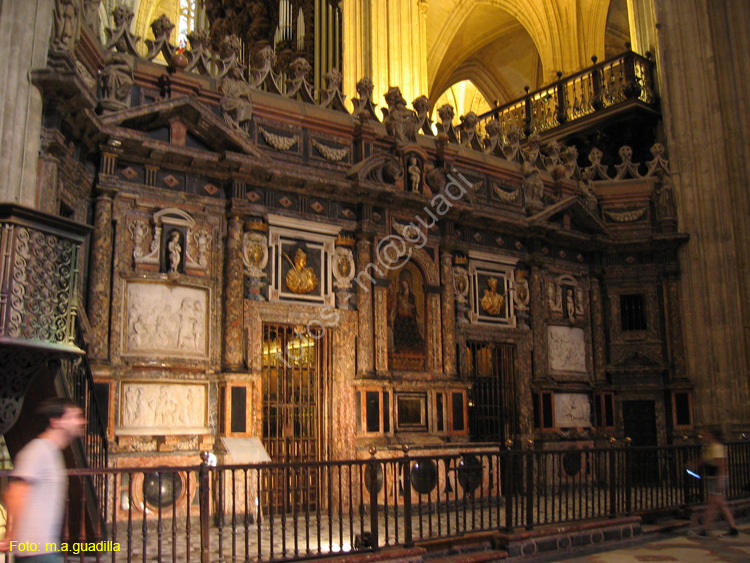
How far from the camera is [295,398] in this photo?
34.8ft

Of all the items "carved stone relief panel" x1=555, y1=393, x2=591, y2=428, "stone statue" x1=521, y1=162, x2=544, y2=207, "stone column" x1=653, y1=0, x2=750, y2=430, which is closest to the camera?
"carved stone relief panel" x1=555, y1=393, x2=591, y2=428

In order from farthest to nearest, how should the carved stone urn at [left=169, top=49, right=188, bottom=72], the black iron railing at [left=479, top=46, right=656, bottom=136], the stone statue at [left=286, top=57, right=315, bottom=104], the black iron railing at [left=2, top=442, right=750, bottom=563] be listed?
the black iron railing at [left=479, top=46, right=656, bottom=136] < the stone statue at [left=286, top=57, right=315, bottom=104] < the carved stone urn at [left=169, top=49, right=188, bottom=72] < the black iron railing at [left=2, top=442, right=750, bottom=563]

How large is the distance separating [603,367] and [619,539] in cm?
602

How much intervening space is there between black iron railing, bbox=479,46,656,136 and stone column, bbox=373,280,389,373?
6450 mm

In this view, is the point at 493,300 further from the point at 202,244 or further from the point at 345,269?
the point at 202,244

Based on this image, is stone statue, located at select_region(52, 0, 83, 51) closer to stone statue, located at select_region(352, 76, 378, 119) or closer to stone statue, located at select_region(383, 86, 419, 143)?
stone statue, located at select_region(352, 76, 378, 119)

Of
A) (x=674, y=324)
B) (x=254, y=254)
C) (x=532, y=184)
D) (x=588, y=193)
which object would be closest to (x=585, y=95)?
(x=588, y=193)

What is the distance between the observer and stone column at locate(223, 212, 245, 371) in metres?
9.50

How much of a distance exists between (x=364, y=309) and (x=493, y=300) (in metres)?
2.85

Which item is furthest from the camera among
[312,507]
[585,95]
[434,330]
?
[585,95]

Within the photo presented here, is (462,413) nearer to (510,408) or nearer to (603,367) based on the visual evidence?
(510,408)

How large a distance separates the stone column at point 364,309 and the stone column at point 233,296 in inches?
71.9

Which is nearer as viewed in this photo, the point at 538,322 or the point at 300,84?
the point at 300,84

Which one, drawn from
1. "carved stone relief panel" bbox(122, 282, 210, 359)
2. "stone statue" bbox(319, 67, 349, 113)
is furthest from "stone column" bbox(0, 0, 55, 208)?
"stone statue" bbox(319, 67, 349, 113)
